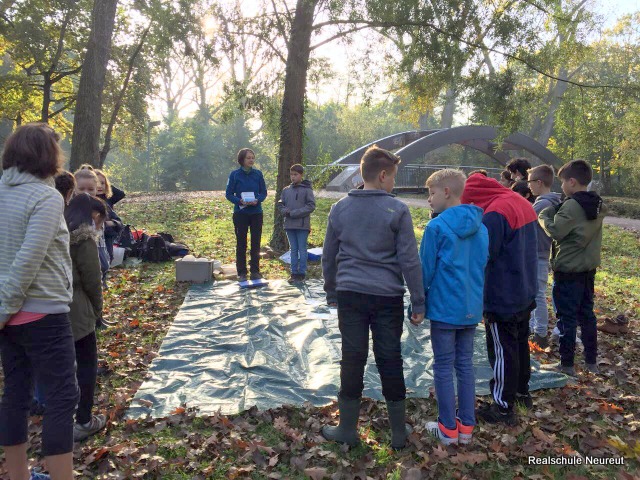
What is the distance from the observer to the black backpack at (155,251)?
9734 millimetres

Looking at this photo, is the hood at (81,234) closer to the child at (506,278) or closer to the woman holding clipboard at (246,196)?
the child at (506,278)

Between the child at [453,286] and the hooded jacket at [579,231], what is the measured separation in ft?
5.19

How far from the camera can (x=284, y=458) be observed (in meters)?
3.32

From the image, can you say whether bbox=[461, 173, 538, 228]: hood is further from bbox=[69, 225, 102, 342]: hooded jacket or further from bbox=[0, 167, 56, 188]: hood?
bbox=[0, 167, 56, 188]: hood

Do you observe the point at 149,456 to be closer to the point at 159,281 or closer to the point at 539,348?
the point at 539,348

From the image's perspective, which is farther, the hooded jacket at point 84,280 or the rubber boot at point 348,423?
the rubber boot at point 348,423

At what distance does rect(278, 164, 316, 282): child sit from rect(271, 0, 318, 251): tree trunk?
7.53 feet

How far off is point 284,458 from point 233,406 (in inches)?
31.6

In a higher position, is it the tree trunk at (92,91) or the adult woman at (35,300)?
the tree trunk at (92,91)

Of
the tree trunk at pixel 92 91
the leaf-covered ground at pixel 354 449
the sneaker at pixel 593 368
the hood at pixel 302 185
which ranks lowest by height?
the leaf-covered ground at pixel 354 449

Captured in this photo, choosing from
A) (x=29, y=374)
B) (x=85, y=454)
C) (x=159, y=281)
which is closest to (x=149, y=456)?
(x=85, y=454)

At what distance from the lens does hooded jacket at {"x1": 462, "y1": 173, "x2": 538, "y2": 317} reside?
351cm

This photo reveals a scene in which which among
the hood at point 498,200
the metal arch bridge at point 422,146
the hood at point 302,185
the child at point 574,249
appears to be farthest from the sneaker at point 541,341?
the metal arch bridge at point 422,146

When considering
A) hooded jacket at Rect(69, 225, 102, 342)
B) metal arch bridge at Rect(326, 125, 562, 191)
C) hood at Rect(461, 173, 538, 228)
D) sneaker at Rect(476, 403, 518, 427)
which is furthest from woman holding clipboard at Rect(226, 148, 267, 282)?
metal arch bridge at Rect(326, 125, 562, 191)
